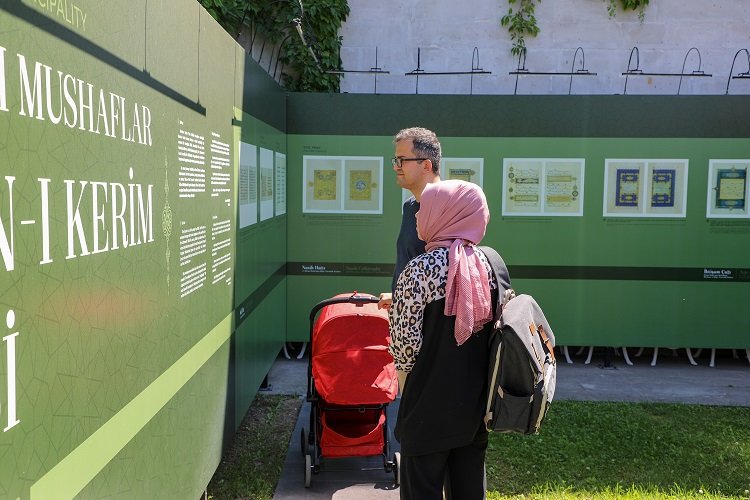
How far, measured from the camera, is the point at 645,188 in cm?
761

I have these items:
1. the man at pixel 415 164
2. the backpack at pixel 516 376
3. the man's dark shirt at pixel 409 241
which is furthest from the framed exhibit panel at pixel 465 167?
the backpack at pixel 516 376

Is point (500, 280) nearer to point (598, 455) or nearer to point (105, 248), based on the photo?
point (105, 248)

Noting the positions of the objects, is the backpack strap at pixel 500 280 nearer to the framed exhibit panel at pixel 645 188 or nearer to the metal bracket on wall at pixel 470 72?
the framed exhibit panel at pixel 645 188

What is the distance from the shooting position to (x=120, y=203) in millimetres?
2361

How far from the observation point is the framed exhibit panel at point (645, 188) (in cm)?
761

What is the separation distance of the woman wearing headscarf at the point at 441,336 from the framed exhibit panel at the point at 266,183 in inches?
126

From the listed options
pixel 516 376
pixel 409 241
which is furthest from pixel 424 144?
pixel 516 376

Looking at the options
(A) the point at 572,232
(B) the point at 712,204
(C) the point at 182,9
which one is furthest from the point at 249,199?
(B) the point at 712,204

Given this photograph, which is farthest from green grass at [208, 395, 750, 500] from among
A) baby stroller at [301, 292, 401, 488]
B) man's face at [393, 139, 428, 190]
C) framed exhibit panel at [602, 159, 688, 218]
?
framed exhibit panel at [602, 159, 688, 218]

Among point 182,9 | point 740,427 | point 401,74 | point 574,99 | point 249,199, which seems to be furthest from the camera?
point 401,74

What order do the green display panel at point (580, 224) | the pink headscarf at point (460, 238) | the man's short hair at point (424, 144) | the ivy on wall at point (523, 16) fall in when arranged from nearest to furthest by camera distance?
1. the pink headscarf at point (460, 238)
2. the man's short hair at point (424, 144)
3. the green display panel at point (580, 224)
4. the ivy on wall at point (523, 16)

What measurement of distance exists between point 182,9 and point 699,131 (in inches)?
243

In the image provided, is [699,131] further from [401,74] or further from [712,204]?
[401,74]

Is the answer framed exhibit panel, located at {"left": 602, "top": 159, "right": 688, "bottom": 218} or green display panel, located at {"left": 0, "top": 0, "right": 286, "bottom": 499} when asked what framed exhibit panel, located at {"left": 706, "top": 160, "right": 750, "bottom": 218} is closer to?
framed exhibit panel, located at {"left": 602, "top": 159, "right": 688, "bottom": 218}
